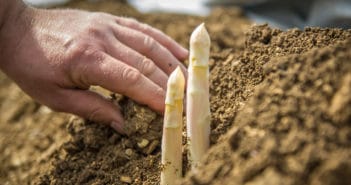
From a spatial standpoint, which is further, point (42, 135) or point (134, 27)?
point (42, 135)

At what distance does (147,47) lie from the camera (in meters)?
2.02

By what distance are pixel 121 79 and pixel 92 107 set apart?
165mm

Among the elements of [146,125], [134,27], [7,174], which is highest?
[134,27]

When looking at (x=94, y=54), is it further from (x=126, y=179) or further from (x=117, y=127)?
(x=126, y=179)

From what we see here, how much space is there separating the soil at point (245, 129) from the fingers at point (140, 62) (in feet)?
0.47

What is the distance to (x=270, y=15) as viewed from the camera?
3.34m

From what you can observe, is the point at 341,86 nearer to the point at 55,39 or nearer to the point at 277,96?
the point at 277,96

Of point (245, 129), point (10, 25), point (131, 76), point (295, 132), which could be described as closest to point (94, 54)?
point (131, 76)

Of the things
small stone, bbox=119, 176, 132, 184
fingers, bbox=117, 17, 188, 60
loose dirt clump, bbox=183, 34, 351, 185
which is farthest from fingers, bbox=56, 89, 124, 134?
loose dirt clump, bbox=183, 34, 351, 185

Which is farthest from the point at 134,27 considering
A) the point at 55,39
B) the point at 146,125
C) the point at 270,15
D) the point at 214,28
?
the point at 270,15

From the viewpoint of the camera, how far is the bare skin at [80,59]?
6.00 feet

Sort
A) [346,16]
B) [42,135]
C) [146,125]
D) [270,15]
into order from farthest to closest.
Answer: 1. [270,15]
2. [346,16]
3. [42,135]
4. [146,125]

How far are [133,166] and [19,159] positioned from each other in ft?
2.60

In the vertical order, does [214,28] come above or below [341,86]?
above
